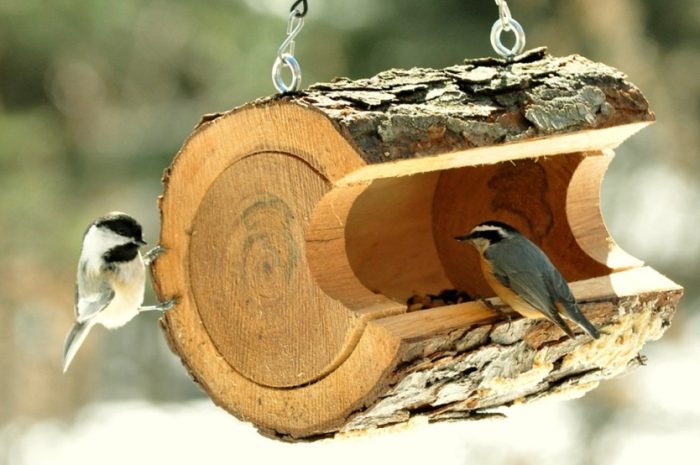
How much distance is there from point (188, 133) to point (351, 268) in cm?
313

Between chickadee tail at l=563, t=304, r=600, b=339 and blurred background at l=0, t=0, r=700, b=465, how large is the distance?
2690mm

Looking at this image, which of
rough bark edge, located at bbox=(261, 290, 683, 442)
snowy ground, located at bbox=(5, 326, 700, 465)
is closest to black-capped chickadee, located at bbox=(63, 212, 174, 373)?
rough bark edge, located at bbox=(261, 290, 683, 442)

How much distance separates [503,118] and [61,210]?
343 cm

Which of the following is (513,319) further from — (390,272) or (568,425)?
(568,425)

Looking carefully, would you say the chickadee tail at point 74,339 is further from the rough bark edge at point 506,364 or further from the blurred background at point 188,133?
the blurred background at point 188,133

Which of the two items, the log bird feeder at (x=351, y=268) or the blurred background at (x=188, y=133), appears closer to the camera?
the log bird feeder at (x=351, y=268)

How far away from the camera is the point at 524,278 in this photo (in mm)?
2406

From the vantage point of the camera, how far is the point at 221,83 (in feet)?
17.3

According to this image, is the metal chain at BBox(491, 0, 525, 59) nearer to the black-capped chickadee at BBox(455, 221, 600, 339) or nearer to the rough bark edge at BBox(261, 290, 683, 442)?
the black-capped chickadee at BBox(455, 221, 600, 339)

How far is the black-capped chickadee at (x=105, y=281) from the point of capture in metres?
2.76

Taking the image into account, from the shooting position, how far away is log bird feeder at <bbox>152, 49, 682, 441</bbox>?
7.11 ft

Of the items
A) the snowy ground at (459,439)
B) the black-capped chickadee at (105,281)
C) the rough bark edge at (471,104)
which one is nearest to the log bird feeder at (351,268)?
the rough bark edge at (471,104)

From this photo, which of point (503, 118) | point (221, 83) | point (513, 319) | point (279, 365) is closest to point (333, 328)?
point (279, 365)

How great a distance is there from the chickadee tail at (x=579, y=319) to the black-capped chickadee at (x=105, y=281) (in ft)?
3.19
